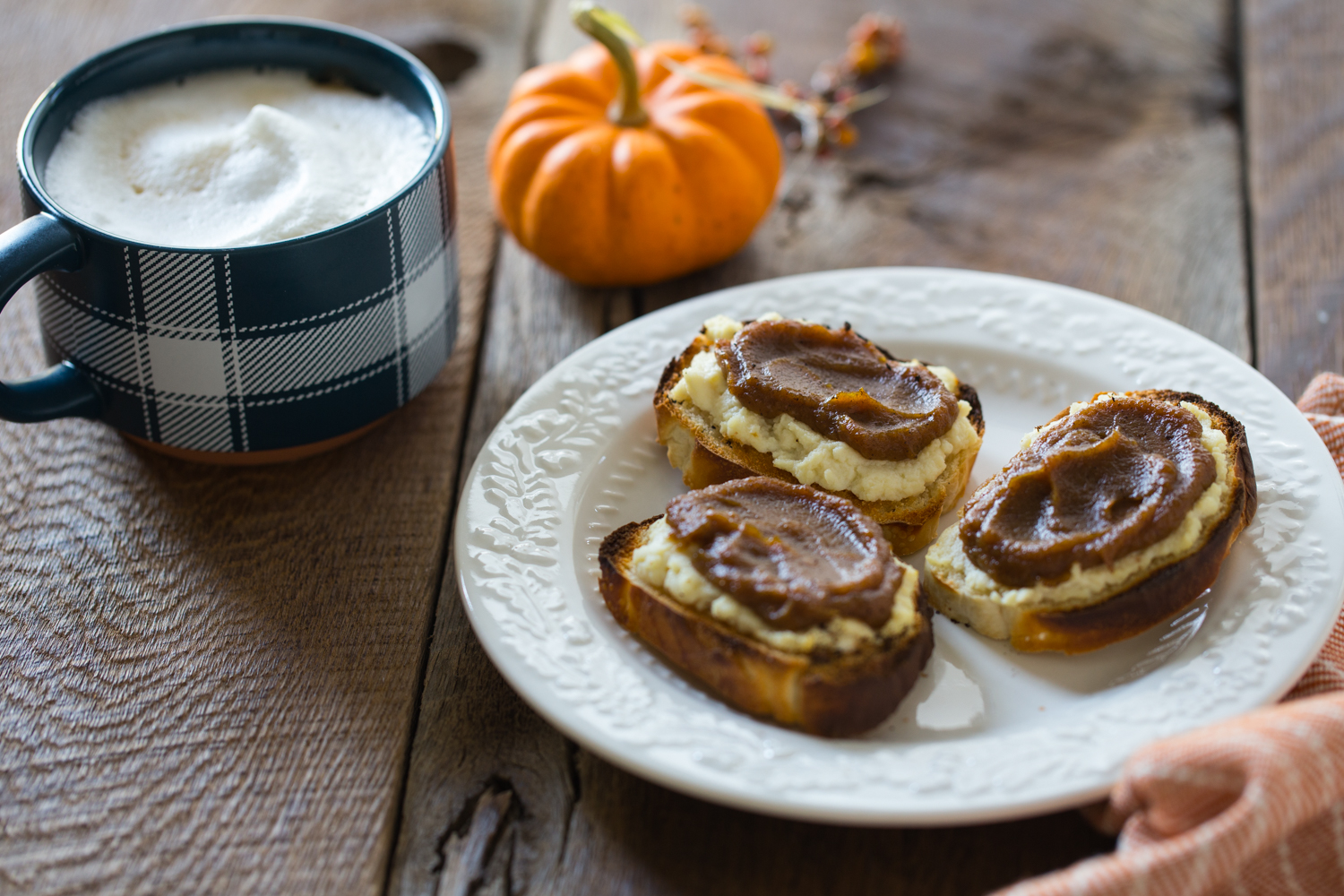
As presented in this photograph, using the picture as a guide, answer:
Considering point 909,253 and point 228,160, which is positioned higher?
point 228,160

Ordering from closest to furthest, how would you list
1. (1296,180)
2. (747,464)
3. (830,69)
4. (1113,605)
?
1. (1113,605)
2. (747,464)
3. (1296,180)
4. (830,69)

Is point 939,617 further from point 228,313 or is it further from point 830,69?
point 830,69

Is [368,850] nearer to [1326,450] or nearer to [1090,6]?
[1326,450]

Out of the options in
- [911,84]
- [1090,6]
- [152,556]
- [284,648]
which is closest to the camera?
[284,648]

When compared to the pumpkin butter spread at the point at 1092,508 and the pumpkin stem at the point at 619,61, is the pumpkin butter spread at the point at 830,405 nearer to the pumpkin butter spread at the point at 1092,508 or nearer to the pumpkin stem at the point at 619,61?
the pumpkin butter spread at the point at 1092,508

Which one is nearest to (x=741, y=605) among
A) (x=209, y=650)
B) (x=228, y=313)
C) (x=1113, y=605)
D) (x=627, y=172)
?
(x=1113, y=605)

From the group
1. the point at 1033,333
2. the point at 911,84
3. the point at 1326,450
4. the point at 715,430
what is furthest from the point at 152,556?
the point at 911,84

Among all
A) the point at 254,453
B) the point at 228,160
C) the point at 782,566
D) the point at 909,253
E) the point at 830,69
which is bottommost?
the point at 254,453

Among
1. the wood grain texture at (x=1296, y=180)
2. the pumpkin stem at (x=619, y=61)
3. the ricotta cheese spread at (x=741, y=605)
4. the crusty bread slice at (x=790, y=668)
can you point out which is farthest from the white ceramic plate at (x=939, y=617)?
the pumpkin stem at (x=619, y=61)
